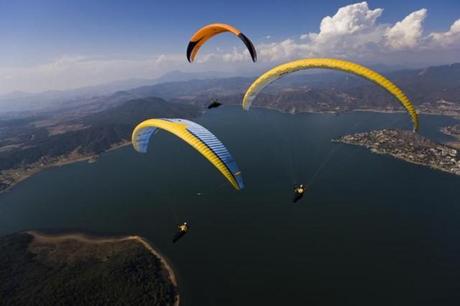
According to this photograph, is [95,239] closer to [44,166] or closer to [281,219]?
[281,219]

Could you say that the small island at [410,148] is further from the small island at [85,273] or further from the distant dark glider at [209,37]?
the distant dark glider at [209,37]

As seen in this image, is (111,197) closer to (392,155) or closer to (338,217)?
(338,217)

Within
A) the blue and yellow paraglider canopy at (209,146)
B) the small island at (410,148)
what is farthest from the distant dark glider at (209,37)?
the small island at (410,148)

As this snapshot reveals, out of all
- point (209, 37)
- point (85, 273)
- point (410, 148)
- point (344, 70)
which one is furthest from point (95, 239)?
point (410, 148)

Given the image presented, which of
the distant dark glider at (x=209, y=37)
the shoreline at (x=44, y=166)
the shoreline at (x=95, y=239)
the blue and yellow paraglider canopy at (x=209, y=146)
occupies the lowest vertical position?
the shoreline at (x=44, y=166)

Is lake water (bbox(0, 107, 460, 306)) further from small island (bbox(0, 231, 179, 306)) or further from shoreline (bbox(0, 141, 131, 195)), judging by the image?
shoreline (bbox(0, 141, 131, 195))

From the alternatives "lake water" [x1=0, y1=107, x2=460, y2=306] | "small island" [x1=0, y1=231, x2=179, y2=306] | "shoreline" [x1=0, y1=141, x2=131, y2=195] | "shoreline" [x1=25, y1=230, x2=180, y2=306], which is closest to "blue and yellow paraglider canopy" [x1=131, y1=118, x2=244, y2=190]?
"small island" [x1=0, y1=231, x2=179, y2=306]
